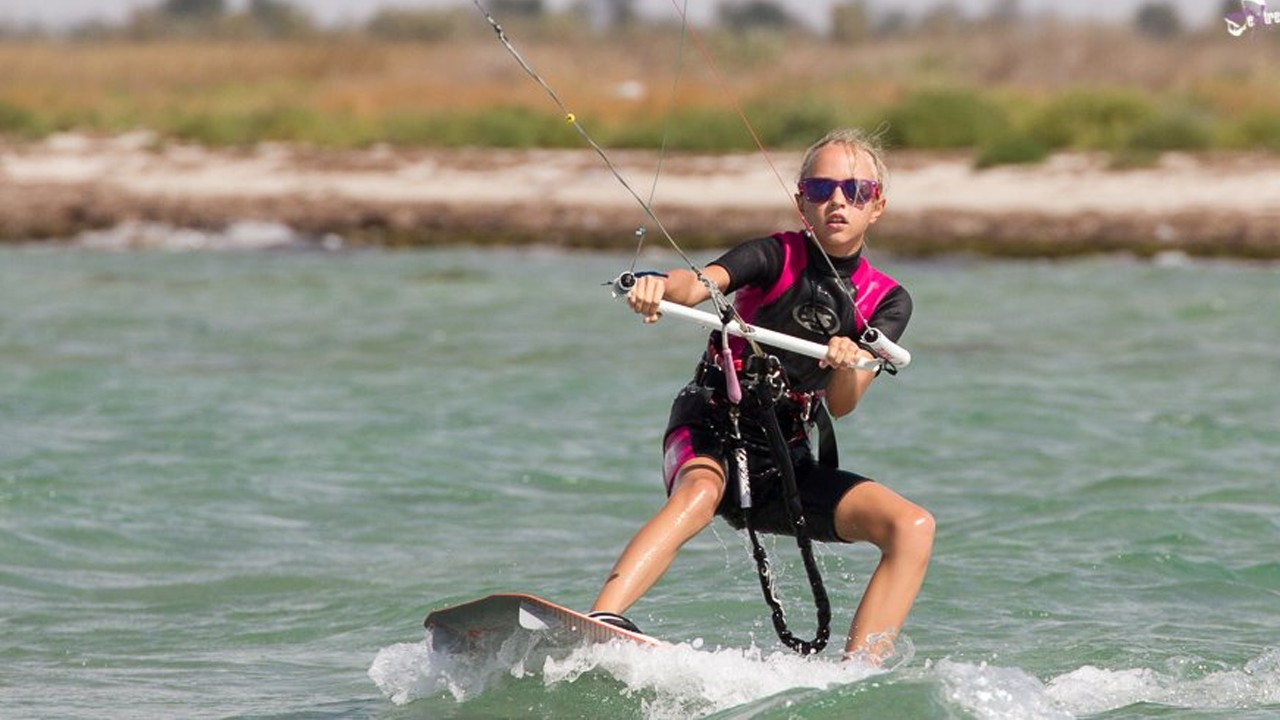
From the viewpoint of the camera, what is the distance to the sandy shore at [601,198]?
22766 millimetres

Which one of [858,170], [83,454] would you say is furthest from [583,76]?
[858,170]

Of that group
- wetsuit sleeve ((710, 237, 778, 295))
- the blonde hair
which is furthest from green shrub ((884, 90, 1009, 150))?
wetsuit sleeve ((710, 237, 778, 295))

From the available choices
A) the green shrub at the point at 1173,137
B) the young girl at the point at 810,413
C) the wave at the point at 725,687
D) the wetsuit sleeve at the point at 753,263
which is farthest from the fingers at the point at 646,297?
the green shrub at the point at 1173,137

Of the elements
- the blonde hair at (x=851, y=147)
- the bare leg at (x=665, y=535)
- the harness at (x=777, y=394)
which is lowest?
the bare leg at (x=665, y=535)

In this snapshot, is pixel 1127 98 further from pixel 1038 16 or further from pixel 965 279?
pixel 1038 16

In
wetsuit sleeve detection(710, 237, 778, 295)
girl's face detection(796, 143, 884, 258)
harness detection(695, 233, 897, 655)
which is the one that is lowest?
harness detection(695, 233, 897, 655)

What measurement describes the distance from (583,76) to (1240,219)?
25382 millimetres

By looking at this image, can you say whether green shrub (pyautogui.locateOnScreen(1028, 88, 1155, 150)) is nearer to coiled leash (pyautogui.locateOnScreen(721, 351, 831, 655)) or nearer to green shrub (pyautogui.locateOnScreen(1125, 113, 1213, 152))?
green shrub (pyautogui.locateOnScreen(1125, 113, 1213, 152))

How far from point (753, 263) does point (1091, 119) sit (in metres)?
23.3

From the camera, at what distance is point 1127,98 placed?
2877cm

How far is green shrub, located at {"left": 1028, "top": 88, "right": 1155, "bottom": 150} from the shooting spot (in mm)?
26812

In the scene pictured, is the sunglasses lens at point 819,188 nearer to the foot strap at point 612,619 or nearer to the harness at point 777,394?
the harness at point 777,394

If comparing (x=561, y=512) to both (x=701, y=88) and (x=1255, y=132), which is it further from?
(x=701, y=88)

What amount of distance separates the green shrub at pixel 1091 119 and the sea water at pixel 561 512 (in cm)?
872
